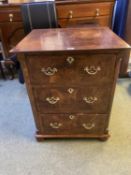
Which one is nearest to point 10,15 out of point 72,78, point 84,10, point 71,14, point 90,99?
point 71,14

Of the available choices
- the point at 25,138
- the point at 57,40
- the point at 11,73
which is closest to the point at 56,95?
the point at 57,40

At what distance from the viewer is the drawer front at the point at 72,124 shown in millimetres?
1196

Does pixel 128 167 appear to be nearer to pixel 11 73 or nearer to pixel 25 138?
pixel 25 138

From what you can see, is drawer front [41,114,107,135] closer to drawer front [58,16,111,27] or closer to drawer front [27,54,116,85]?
drawer front [27,54,116,85]

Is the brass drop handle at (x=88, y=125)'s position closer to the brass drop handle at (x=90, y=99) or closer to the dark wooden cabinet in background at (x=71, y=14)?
the brass drop handle at (x=90, y=99)

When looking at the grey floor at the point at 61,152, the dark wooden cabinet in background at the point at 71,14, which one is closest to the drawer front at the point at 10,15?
the dark wooden cabinet in background at the point at 71,14

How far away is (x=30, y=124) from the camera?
5.03 ft

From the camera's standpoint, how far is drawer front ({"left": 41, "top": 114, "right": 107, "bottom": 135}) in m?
1.20

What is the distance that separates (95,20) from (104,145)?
1350 mm

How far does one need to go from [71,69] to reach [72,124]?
485 mm

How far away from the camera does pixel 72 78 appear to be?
100 cm

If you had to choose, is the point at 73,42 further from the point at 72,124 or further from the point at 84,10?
the point at 84,10

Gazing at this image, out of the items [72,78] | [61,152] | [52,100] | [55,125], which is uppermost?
[72,78]

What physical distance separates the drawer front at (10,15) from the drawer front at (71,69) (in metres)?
1.13
